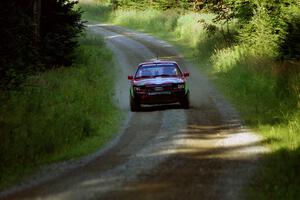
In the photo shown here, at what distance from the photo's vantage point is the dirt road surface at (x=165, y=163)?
9750 millimetres

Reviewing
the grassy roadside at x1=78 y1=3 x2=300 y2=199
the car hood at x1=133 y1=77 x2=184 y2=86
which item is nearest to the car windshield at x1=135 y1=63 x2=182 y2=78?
the car hood at x1=133 y1=77 x2=184 y2=86

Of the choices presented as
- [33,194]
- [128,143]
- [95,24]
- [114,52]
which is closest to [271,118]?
[128,143]

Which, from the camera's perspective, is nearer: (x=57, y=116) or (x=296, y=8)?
(x=57, y=116)

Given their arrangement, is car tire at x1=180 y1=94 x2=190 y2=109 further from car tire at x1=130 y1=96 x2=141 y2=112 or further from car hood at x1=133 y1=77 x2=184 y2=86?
car tire at x1=130 y1=96 x2=141 y2=112

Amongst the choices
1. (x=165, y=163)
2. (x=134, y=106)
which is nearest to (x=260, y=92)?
(x=134, y=106)

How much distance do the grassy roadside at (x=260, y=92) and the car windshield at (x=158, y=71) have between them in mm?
2494

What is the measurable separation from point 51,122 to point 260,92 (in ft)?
27.3

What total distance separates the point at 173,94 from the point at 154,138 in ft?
15.0

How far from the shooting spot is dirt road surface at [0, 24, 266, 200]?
9.75m

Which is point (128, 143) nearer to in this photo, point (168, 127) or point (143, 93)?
point (168, 127)

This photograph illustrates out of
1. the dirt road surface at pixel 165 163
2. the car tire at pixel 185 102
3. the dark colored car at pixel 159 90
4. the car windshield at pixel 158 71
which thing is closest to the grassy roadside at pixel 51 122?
the dirt road surface at pixel 165 163

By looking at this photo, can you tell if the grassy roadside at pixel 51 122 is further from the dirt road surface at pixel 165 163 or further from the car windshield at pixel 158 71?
the car windshield at pixel 158 71

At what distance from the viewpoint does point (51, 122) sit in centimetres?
1545

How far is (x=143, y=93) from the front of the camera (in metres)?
19.7
